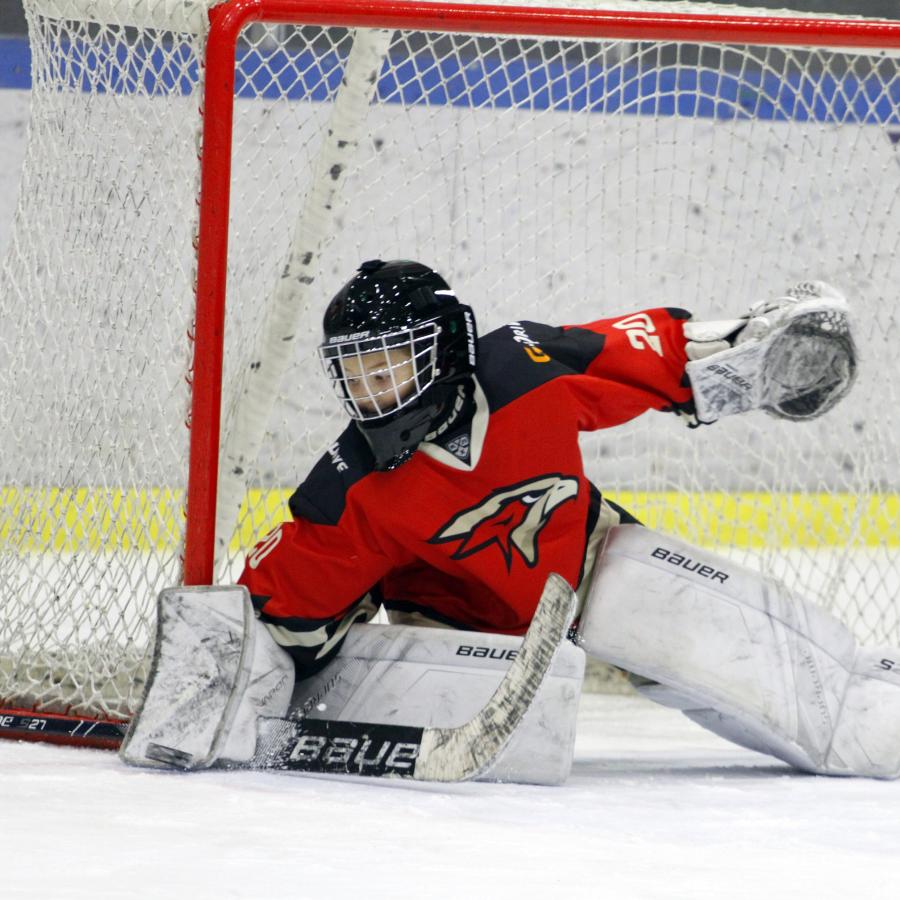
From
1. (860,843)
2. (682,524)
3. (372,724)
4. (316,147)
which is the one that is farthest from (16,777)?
(682,524)

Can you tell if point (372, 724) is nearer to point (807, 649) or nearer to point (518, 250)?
point (807, 649)

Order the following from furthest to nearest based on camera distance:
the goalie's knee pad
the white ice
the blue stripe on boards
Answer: the blue stripe on boards → the goalie's knee pad → the white ice

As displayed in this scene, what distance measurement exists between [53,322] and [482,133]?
1.00 metres

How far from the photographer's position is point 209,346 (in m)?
1.86

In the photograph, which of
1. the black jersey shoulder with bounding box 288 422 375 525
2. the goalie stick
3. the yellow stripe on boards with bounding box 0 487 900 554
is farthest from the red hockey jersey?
the yellow stripe on boards with bounding box 0 487 900 554

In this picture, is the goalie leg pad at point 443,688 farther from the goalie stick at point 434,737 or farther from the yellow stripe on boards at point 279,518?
the yellow stripe on boards at point 279,518

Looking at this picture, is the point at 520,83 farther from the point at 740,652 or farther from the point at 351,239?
the point at 740,652

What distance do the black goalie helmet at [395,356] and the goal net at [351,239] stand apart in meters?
0.21

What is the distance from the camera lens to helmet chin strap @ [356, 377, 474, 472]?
1.77 meters

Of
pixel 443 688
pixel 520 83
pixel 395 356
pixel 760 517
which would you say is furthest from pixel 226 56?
pixel 760 517

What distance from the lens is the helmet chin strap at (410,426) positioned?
1.77 m

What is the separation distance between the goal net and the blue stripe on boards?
1cm

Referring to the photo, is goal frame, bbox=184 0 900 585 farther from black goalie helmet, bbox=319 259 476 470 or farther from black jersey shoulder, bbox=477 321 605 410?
black jersey shoulder, bbox=477 321 605 410

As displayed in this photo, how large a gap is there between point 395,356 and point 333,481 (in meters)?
0.20
